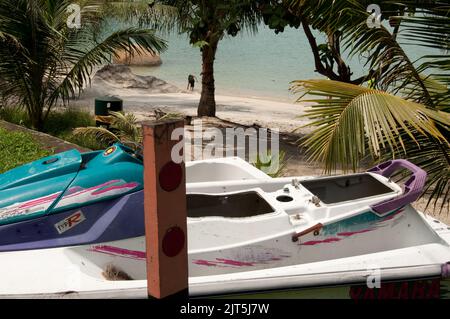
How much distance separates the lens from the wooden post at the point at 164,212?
1.86m

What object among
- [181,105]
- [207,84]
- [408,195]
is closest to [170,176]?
[408,195]

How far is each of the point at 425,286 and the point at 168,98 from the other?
18.8 meters

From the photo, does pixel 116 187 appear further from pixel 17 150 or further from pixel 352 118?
pixel 17 150

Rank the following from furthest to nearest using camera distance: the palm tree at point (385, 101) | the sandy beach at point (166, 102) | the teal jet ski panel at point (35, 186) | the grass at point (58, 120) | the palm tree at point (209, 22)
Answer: the sandy beach at point (166, 102), the grass at point (58, 120), the palm tree at point (209, 22), the palm tree at point (385, 101), the teal jet ski panel at point (35, 186)

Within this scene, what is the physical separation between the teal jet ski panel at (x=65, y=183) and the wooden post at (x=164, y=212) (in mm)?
A: 1604

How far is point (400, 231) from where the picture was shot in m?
3.95

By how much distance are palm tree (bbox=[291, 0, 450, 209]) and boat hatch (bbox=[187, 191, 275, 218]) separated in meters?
0.52

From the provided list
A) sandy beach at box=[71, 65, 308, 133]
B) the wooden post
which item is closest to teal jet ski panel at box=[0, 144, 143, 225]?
the wooden post

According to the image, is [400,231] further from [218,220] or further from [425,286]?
[218,220]

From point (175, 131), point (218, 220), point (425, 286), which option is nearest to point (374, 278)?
point (425, 286)

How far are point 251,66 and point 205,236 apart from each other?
3692cm

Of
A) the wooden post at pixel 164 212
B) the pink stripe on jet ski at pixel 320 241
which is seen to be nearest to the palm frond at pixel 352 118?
the pink stripe on jet ski at pixel 320 241

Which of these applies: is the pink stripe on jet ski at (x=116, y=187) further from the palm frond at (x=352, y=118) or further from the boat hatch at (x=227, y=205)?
the palm frond at (x=352, y=118)

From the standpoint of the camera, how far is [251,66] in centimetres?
3972
